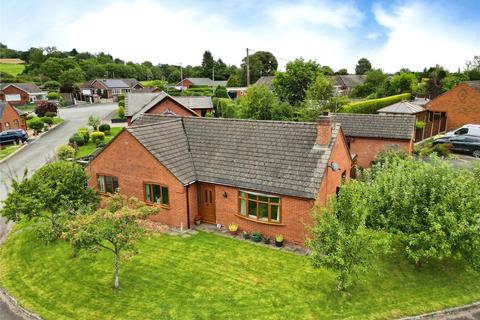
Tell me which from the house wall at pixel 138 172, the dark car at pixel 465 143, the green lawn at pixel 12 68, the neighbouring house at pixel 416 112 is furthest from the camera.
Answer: the green lawn at pixel 12 68

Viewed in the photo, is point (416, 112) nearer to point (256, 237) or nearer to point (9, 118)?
point (256, 237)

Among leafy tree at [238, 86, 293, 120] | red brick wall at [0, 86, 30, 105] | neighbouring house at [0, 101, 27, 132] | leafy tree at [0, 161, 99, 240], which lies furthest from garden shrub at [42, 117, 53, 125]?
leafy tree at [0, 161, 99, 240]

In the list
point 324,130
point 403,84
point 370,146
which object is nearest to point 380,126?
point 370,146

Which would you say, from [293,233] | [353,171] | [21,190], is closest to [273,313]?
[293,233]

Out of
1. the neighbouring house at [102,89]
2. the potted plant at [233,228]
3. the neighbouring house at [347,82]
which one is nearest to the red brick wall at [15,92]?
the neighbouring house at [102,89]

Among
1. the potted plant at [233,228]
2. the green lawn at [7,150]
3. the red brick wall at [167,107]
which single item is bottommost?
the potted plant at [233,228]

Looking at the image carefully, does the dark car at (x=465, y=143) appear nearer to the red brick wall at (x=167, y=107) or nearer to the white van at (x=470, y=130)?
the white van at (x=470, y=130)

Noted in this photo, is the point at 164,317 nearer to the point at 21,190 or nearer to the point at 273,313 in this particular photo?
the point at 273,313

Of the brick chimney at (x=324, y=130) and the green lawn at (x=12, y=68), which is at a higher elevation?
the green lawn at (x=12, y=68)
